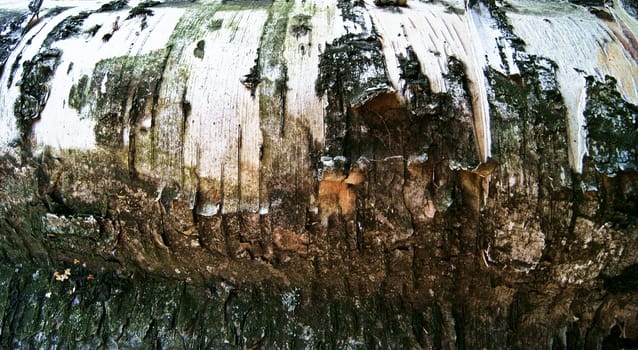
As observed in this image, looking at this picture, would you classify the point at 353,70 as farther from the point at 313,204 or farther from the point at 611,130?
the point at 611,130

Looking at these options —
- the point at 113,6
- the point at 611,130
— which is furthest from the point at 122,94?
the point at 611,130

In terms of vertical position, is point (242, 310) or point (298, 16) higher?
point (298, 16)

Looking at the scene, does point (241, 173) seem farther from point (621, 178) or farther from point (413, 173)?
point (621, 178)

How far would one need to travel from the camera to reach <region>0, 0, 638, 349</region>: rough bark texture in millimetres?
1136

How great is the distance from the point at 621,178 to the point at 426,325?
60 cm

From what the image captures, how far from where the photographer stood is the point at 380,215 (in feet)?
3.91

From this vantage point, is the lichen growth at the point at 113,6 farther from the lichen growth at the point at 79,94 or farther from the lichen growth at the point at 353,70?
the lichen growth at the point at 353,70

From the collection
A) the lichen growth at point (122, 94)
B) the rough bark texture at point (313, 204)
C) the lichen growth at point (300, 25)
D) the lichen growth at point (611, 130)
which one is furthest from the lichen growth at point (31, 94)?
the lichen growth at point (611, 130)

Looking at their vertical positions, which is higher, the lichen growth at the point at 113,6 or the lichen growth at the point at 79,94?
the lichen growth at the point at 113,6

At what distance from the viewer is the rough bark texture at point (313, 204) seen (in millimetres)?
1136

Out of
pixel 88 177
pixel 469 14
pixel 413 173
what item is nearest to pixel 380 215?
pixel 413 173

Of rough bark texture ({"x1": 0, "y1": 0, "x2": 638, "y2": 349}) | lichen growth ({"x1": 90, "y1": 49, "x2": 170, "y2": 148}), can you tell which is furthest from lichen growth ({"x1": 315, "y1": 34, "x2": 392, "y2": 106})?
lichen growth ({"x1": 90, "y1": 49, "x2": 170, "y2": 148})

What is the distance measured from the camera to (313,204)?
3.90 feet

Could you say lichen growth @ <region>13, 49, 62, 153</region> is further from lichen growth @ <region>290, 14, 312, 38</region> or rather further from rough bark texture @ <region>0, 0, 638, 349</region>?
lichen growth @ <region>290, 14, 312, 38</region>
